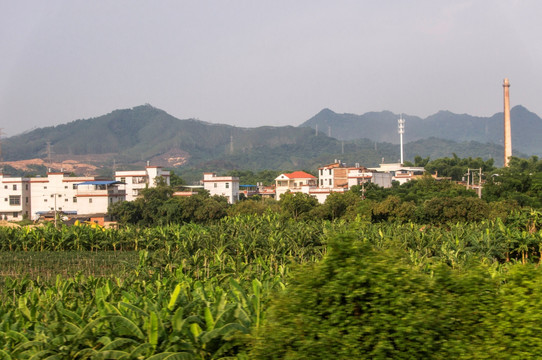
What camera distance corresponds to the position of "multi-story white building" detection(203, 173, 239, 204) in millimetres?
60156

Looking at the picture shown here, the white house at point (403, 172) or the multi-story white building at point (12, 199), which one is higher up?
the white house at point (403, 172)

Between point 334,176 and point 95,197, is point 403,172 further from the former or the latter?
point 95,197

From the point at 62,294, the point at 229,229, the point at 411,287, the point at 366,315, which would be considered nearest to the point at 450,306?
the point at 411,287

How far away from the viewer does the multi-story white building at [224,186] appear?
6016cm

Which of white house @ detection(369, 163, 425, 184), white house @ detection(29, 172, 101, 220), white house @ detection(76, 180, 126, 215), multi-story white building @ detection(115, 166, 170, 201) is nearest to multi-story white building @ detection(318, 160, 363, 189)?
white house @ detection(369, 163, 425, 184)

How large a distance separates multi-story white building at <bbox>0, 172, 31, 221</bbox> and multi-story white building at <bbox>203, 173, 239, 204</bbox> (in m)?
19.2

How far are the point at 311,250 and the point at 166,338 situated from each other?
15429 mm

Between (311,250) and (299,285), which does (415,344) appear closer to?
(299,285)

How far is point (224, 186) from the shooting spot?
199 feet

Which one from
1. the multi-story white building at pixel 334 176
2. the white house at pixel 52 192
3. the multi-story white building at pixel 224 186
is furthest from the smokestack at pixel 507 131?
the white house at pixel 52 192

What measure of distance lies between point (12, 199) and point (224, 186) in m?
21.9

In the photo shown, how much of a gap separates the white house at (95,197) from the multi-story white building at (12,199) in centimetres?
676

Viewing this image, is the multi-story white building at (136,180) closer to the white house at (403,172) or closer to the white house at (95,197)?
the white house at (95,197)

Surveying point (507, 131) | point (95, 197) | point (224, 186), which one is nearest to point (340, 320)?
point (95, 197)
